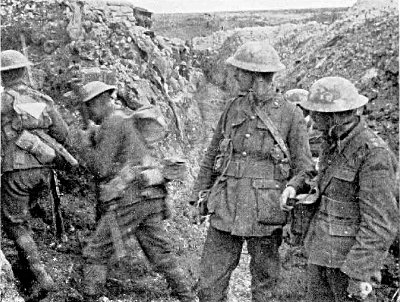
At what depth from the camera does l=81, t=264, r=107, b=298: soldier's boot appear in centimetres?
518

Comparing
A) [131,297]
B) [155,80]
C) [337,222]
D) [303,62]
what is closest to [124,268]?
[131,297]

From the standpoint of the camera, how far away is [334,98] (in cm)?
396

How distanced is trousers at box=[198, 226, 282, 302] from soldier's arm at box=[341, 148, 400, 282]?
104 centimetres

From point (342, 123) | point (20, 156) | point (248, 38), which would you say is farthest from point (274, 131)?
point (248, 38)

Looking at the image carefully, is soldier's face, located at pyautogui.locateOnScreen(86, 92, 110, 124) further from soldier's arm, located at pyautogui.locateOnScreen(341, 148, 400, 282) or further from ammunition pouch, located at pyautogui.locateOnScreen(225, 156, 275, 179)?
soldier's arm, located at pyautogui.locateOnScreen(341, 148, 400, 282)

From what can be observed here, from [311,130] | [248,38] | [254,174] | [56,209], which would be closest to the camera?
[254,174]

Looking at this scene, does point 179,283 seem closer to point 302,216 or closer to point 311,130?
point 302,216

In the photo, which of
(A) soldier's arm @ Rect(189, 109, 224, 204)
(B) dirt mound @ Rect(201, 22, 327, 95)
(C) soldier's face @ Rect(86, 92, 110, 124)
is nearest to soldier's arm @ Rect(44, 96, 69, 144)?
(C) soldier's face @ Rect(86, 92, 110, 124)

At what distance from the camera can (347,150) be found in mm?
3980

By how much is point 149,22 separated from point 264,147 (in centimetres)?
738

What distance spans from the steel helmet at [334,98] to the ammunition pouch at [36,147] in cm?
243

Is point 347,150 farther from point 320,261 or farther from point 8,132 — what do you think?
point 8,132

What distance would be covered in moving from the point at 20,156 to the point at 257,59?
7.38 feet

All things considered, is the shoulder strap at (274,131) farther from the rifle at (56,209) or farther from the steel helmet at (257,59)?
the rifle at (56,209)
